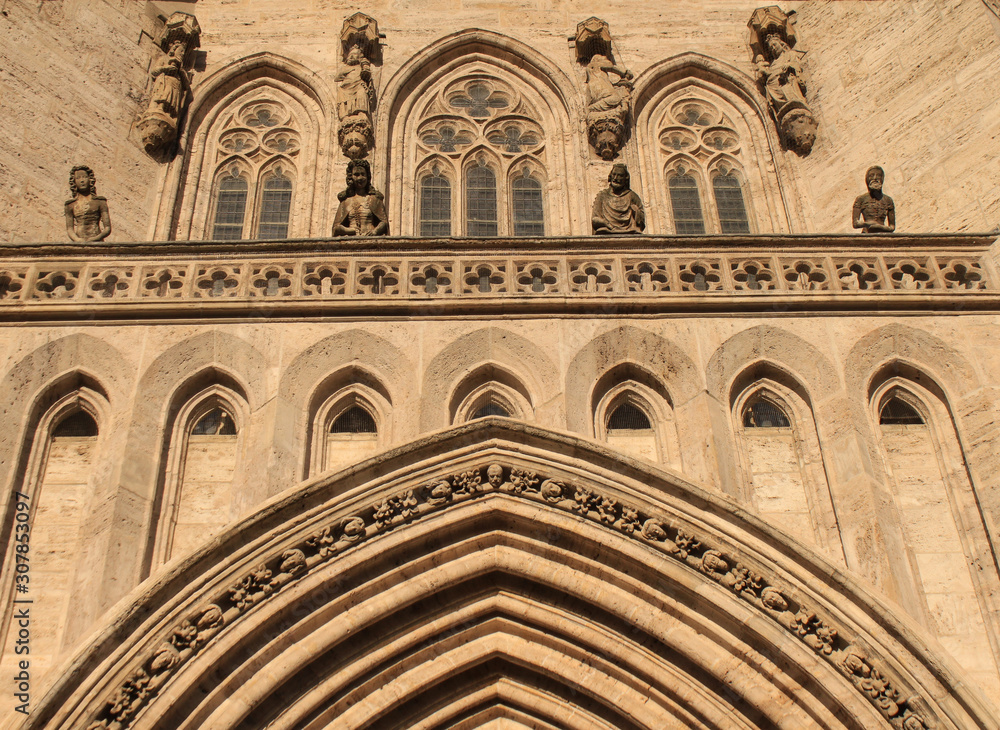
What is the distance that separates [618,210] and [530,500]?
3411mm

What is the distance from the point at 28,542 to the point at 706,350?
5.34 meters

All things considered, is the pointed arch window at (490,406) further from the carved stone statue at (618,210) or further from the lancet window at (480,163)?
the lancet window at (480,163)

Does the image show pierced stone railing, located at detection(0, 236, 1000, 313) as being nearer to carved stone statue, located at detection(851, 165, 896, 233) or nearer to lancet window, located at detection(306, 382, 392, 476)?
lancet window, located at detection(306, 382, 392, 476)

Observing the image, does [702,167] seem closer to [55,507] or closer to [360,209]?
[360,209]

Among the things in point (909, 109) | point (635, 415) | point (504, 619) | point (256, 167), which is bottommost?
point (504, 619)

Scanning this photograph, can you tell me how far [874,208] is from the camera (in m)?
12.2

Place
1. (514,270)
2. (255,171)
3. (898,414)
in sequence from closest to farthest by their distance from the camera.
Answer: (898,414) < (514,270) < (255,171)

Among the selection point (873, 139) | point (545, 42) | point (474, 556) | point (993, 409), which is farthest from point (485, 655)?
point (545, 42)

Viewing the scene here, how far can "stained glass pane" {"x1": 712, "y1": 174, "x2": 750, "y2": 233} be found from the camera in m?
14.5

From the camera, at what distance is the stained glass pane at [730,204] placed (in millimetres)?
14453

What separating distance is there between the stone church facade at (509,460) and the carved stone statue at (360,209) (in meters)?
0.03

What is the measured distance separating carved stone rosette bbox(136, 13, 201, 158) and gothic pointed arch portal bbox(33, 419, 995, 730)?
6.37 metres

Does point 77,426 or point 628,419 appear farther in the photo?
point 628,419

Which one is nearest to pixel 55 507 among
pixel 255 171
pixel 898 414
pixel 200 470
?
pixel 200 470
